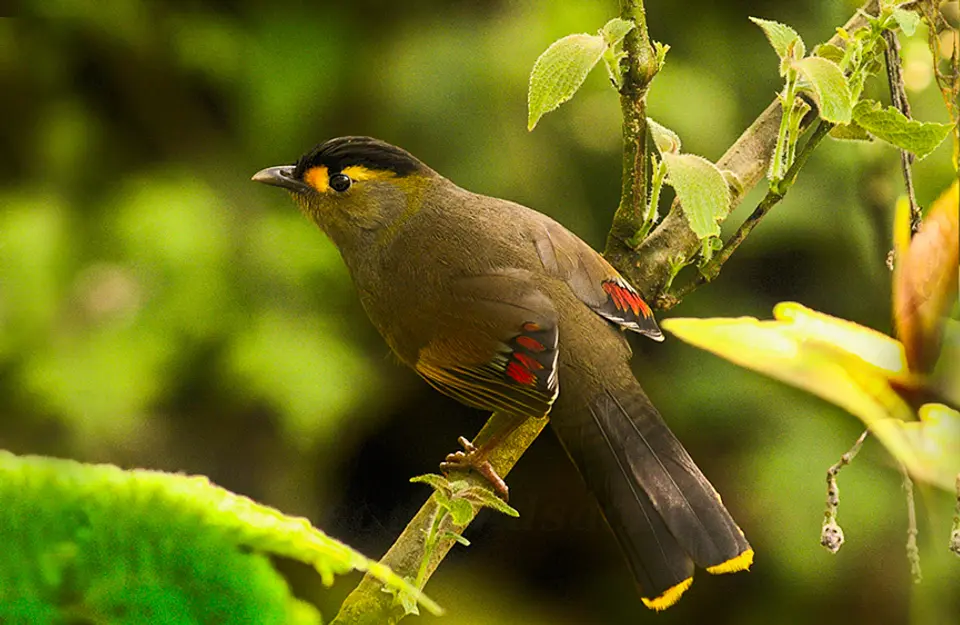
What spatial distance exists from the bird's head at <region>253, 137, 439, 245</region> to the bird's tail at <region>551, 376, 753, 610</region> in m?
0.12

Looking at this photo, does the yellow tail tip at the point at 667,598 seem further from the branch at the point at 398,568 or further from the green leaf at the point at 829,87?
the green leaf at the point at 829,87

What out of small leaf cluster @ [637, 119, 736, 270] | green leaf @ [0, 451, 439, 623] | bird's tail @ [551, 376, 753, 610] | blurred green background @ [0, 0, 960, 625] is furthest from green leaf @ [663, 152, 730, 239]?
blurred green background @ [0, 0, 960, 625]

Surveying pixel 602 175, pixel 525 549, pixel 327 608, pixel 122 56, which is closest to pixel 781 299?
pixel 602 175

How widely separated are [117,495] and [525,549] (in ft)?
2.17

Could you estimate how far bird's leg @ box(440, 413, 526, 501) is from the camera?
20.1 inches

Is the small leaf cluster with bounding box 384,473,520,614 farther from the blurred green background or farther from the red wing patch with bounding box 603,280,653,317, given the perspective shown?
the blurred green background

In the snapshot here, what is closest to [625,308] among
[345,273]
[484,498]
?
[484,498]

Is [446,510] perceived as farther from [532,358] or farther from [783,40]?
[783,40]

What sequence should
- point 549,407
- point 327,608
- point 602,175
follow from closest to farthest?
point 549,407
point 327,608
point 602,175

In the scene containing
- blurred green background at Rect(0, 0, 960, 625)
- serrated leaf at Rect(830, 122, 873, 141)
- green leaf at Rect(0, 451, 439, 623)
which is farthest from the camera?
blurred green background at Rect(0, 0, 960, 625)

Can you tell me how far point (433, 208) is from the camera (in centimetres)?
54

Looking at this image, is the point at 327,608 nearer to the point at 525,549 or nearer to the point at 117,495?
the point at 525,549

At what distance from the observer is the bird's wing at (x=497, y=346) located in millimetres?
478

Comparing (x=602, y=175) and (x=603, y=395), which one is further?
(x=602, y=175)
